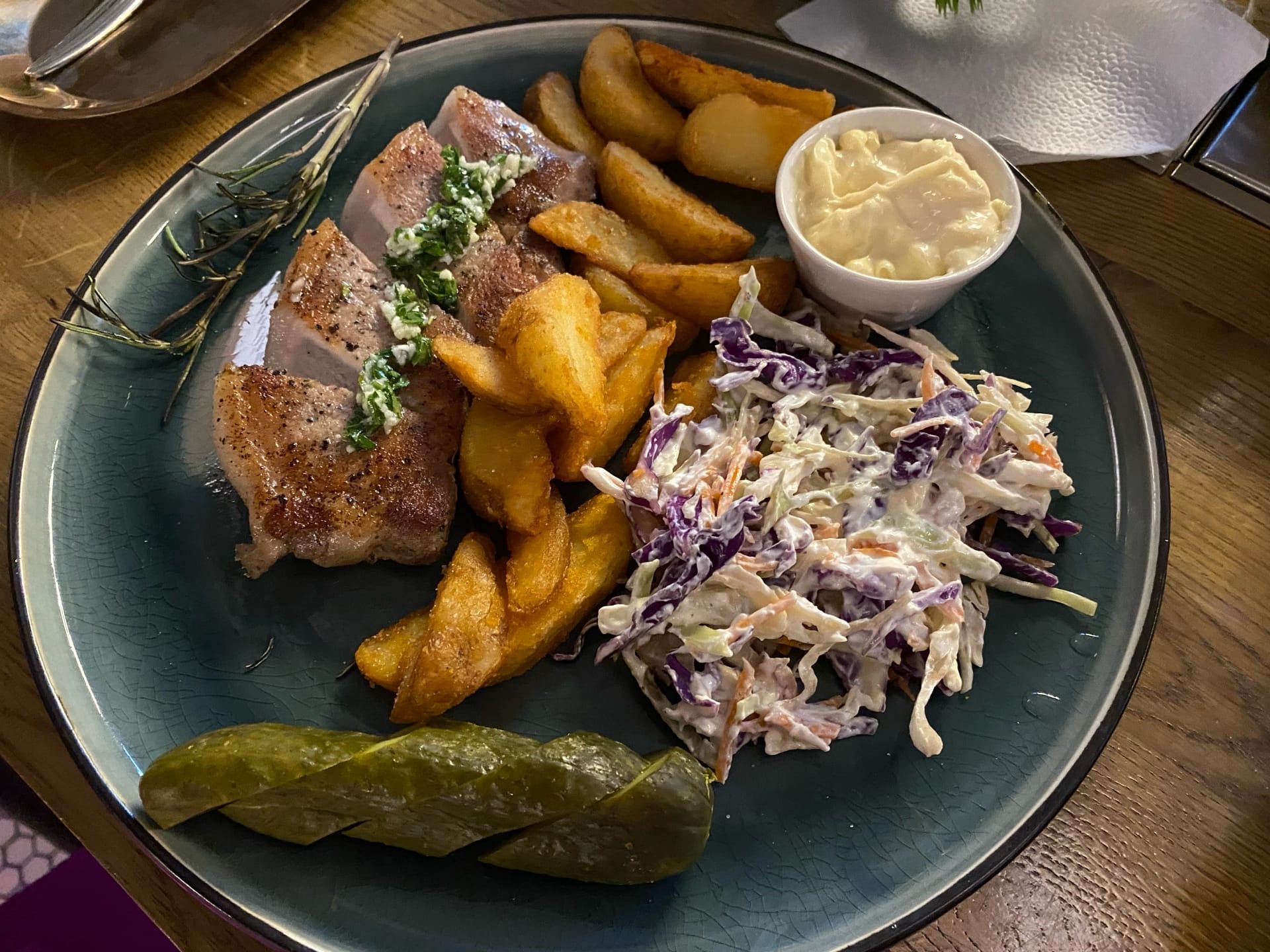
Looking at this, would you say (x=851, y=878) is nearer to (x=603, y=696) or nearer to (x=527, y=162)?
(x=603, y=696)

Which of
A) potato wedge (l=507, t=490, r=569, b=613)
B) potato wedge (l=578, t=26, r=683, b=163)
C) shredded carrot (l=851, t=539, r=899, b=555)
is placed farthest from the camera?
potato wedge (l=578, t=26, r=683, b=163)

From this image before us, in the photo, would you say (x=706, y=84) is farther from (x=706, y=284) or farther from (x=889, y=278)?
(x=889, y=278)

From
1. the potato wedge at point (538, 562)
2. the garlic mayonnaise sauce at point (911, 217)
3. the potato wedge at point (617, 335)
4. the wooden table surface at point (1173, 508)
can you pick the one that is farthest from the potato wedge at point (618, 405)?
the wooden table surface at point (1173, 508)

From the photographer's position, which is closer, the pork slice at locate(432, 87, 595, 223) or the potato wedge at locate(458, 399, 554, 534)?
the potato wedge at locate(458, 399, 554, 534)

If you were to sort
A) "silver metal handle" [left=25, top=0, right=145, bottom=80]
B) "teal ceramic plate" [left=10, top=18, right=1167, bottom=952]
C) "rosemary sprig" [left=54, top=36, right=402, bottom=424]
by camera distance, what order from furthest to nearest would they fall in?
"silver metal handle" [left=25, top=0, right=145, bottom=80] < "rosemary sprig" [left=54, top=36, right=402, bottom=424] < "teal ceramic plate" [left=10, top=18, right=1167, bottom=952]

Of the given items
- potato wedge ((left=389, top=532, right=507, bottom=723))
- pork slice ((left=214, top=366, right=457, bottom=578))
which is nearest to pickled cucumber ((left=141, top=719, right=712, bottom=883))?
potato wedge ((left=389, top=532, right=507, bottom=723))

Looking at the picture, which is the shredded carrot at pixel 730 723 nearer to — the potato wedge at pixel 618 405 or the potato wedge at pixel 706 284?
the potato wedge at pixel 618 405

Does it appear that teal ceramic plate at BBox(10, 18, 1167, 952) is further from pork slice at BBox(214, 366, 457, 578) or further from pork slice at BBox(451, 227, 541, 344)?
pork slice at BBox(451, 227, 541, 344)
